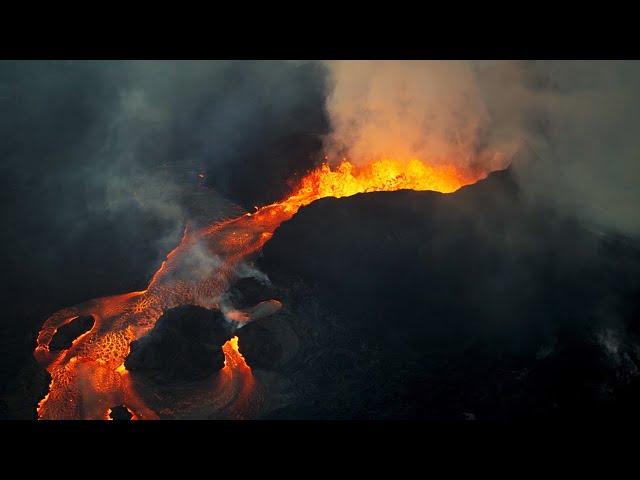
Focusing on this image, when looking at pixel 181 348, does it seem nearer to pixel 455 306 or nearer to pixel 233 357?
pixel 233 357

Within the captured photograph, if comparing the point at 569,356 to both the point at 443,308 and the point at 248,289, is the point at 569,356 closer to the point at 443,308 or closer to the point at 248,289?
the point at 443,308

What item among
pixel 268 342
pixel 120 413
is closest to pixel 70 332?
pixel 120 413

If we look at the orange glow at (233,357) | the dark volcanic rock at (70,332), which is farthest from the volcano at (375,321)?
the dark volcanic rock at (70,332)

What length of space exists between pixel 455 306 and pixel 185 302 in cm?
934

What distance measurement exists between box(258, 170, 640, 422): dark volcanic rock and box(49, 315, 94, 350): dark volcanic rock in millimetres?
5900

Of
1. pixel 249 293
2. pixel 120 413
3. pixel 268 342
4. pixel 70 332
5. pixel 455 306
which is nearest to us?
pixel 120 413

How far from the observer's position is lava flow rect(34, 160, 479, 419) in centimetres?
1381

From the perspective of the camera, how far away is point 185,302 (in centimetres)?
1585

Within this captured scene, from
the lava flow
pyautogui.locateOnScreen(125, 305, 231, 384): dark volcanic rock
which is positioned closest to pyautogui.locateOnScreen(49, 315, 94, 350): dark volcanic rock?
the lava flow

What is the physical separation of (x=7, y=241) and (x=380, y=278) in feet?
47.2

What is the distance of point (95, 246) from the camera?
1756 centimetres

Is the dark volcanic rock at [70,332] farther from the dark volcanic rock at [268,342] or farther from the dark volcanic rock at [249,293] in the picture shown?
the dark volcanic rock at [268,342]

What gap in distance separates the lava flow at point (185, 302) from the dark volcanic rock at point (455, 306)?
4.40 feet

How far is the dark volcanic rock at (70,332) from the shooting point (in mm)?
14853
